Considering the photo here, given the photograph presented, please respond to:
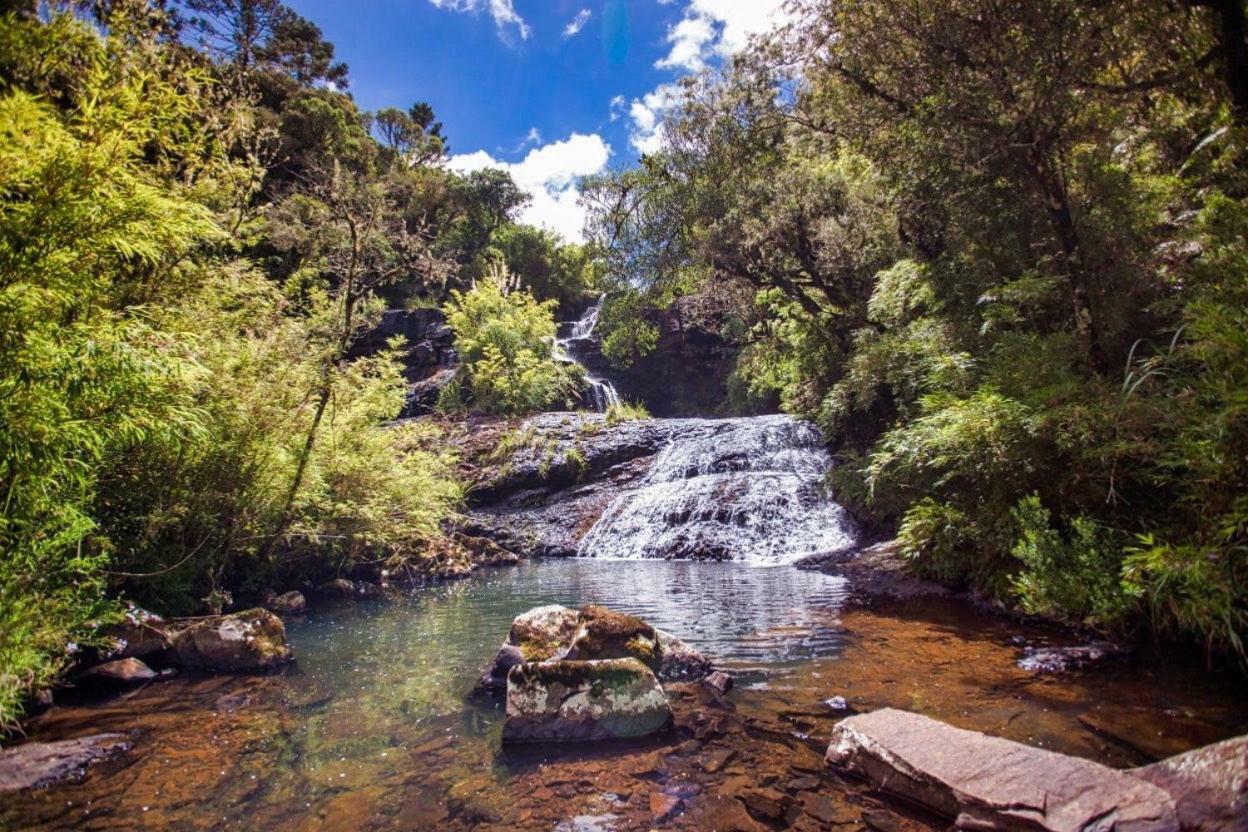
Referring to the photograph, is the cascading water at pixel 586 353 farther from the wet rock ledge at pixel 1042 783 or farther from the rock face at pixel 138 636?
the wet rock ledge at pixel 1042 783

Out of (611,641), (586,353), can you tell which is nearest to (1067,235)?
(611,641)

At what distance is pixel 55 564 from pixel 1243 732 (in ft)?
26.1

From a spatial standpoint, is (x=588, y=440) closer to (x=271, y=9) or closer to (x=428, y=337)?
(x=428, y=337)

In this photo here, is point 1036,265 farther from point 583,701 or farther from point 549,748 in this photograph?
point 549,748

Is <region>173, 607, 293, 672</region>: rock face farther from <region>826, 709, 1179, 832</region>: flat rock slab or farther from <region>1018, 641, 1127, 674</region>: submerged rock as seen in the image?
<region>1018, 641, 1127, 674</region>: submerged rock

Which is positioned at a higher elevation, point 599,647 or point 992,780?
point 599,647

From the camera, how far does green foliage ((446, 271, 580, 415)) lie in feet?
76.8

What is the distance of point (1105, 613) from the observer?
546cm

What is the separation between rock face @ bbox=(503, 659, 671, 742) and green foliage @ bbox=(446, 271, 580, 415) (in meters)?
18.6

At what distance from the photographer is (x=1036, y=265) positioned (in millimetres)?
9422

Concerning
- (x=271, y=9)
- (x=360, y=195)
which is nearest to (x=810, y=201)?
(x=360, y=195)

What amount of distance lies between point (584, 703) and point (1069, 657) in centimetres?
408

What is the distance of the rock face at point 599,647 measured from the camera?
216 inches

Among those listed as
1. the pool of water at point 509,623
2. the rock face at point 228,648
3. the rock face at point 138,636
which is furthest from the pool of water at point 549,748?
the rock face at point 138,636
